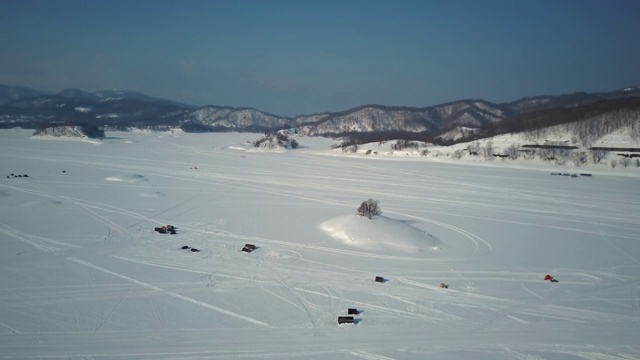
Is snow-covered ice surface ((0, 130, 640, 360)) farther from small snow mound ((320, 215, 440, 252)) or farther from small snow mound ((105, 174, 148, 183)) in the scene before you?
small snow mound ((105, 174, 148, 183))

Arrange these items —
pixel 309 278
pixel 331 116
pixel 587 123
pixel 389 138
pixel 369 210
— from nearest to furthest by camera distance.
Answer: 1. pixel 309 278
2. pixel 369 210
3. pixel 587 123
4. pixel 389 138
5. pixel 331 116

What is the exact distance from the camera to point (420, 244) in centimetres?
1504

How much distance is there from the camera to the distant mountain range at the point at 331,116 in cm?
10956

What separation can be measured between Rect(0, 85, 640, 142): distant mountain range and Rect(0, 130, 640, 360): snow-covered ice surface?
57.4 metres

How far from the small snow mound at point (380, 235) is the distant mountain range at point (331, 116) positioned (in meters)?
59.8

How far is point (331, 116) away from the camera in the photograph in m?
148

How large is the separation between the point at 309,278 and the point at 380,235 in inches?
182

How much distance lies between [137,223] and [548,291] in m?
15.5

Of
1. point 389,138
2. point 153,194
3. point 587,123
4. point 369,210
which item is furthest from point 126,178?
point 587,123

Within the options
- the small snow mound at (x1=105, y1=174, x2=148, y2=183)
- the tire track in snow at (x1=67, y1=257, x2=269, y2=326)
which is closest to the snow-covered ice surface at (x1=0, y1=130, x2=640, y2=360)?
the tire track in snow at (x1=67, y1=257, x2=269, y2=326)

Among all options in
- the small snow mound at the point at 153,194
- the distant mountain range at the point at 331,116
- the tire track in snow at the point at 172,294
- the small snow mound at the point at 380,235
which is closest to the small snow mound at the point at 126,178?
the small snow mound at the point at 153,194

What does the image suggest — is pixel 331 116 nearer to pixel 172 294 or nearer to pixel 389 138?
pixel 389 138

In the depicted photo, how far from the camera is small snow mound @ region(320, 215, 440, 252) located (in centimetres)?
1488

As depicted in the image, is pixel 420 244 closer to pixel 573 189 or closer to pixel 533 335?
pixel 533 335
